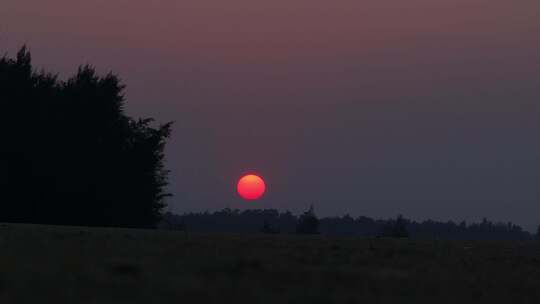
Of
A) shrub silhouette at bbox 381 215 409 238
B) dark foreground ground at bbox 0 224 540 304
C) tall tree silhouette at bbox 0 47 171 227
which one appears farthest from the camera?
shrub silhouette at bbox 381 215 409 238

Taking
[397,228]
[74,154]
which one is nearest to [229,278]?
[74,154]

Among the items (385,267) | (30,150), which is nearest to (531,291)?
(385,267)

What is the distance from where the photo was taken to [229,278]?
1007 cm

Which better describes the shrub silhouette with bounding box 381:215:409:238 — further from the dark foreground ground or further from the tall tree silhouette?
the dark foreground ground

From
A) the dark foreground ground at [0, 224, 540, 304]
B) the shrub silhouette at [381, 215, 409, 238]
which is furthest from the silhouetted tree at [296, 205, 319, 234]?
the dark foreground ground at [0, 224, 540, 304]

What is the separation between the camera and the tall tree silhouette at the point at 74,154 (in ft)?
184

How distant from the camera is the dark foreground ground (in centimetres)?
831

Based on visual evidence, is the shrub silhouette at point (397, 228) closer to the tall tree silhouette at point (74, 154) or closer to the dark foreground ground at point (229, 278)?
the tall tree silhouette at point (74, 154)

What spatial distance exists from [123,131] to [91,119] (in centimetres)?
277

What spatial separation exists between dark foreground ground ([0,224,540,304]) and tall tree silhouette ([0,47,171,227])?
4143 centimetres

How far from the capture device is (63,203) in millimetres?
57125

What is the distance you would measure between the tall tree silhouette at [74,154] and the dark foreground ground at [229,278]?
136 ft

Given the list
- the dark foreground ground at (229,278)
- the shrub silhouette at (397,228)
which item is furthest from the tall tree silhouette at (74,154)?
the dark foreground ground at (229,278)

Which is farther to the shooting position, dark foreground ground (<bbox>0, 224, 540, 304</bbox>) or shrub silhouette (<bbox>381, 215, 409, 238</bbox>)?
shrub silhouette (<bbox>381, 215, 409, 238</bbox>)
